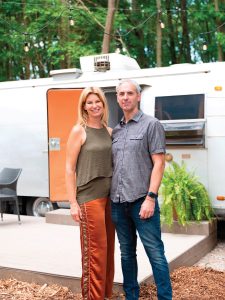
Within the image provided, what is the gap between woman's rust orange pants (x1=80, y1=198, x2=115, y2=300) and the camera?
13.1 feet

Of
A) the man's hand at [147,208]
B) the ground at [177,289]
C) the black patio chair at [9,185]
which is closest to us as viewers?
the man's hand at [147,208]

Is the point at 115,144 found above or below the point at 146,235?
above

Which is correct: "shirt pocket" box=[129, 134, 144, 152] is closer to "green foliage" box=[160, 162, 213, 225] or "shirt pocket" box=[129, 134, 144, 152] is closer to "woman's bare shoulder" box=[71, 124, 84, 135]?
"woman's bare shoulder" box=[71, 124, 84, 135]

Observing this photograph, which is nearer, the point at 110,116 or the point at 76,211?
the point at 76,211

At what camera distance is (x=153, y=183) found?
3.89 metres

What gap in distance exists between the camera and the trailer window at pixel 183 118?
7.60 metres

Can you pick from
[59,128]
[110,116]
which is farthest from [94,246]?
[59,128]

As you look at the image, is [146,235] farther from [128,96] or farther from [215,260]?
[215,260]

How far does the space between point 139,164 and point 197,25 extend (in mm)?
19330

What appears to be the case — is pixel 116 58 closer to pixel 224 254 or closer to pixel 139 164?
pixel 224 254

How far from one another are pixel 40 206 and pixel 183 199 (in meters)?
3.53

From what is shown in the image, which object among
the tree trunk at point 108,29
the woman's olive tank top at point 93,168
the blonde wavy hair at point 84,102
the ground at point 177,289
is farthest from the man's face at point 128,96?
the tree trunk at point 108,29

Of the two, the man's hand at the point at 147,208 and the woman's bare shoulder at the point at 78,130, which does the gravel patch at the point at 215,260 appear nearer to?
the man's hand at the point at 147,208

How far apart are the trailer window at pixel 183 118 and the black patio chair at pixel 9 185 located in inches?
102
